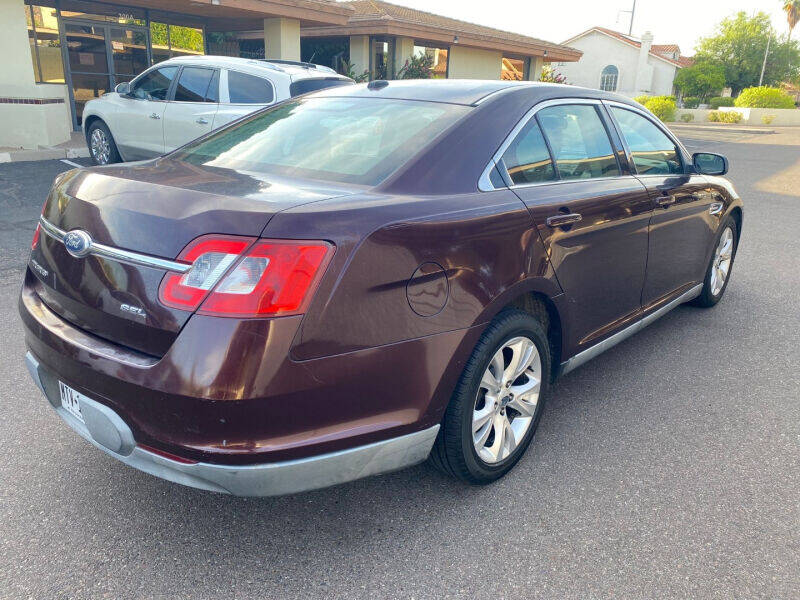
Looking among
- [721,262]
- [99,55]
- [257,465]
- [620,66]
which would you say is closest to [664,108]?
[620,66]

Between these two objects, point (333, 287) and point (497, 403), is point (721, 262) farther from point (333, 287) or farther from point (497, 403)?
point (333, 287)

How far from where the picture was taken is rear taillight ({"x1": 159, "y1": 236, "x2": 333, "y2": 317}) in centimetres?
194

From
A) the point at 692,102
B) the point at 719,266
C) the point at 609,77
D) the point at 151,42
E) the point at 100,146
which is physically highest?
the point at 151,42

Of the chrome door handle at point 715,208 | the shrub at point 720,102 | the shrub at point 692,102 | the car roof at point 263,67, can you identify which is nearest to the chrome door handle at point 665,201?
the chrome door handle at point 715,208

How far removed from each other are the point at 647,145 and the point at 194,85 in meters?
6.84

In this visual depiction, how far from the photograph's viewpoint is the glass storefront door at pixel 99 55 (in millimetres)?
14344

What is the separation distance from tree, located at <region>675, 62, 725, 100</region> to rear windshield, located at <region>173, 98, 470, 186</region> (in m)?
55.7

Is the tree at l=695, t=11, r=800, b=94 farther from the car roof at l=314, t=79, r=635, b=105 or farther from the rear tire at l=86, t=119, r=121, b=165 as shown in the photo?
the car roof at l=314, t=79, r=635, b=105

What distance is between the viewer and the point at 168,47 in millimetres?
16156

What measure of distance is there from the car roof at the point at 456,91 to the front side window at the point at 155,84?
6.61 meters

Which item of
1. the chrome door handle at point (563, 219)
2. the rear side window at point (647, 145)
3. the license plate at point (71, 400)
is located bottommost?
the license plate at point (71, 400)

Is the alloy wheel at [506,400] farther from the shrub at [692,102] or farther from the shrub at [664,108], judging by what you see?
the shrub at [692,102]

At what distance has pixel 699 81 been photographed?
51125 mm

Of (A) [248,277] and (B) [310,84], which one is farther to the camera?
(B) [310,84]
